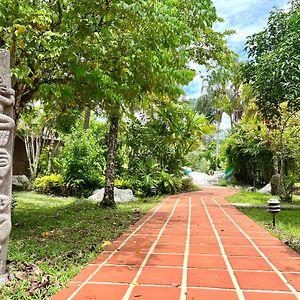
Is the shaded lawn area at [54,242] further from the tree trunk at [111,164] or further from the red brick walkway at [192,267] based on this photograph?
the tree trunk at [111,164]

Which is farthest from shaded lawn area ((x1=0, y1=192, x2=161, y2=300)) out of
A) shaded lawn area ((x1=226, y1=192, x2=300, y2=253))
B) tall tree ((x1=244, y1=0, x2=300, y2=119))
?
tall tree ((x1=244, y1=0, x2=300, y2=119))

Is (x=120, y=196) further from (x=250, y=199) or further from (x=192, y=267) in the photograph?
(x=192, y=267)

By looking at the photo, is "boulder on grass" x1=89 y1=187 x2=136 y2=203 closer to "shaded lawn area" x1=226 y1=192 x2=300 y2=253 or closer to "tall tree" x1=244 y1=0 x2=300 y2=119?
"shaded lawn area" x1=226 y1=192 x2=300 y2=253

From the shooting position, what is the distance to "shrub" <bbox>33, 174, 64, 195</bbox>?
14.1 meters

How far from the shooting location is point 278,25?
935 cm

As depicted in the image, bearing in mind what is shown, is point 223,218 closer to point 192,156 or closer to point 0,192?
point 0,192

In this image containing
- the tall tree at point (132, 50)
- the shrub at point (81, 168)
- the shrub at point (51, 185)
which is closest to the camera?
the tall tree at point (132, 50)

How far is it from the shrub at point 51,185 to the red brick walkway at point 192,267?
8010 millimetres

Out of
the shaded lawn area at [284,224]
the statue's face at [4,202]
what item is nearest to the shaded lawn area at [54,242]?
the statue's face at [4,202]

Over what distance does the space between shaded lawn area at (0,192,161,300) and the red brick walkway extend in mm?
234

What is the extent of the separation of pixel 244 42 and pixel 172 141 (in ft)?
20.2

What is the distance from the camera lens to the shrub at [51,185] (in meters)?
14.1

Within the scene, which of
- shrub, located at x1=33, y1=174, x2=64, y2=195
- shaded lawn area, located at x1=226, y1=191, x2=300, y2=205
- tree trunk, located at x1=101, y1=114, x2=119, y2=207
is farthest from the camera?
shrub, located at x1=33, y1=174, x2=64, y2=195

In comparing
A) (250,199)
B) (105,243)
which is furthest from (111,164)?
(250,199)
